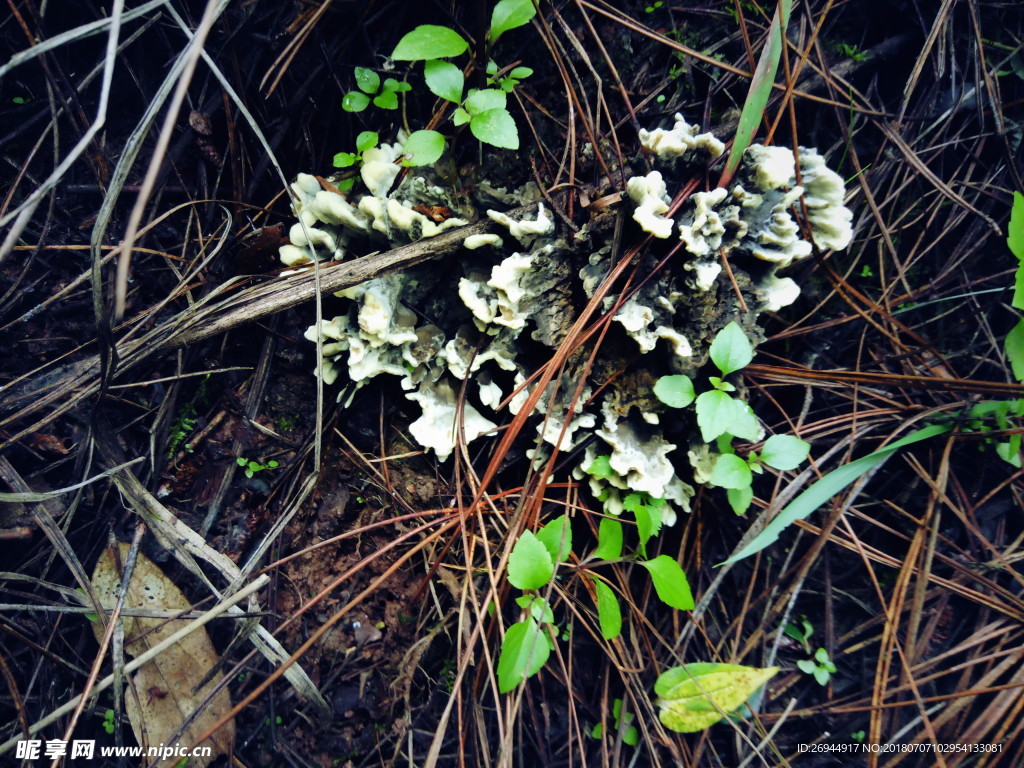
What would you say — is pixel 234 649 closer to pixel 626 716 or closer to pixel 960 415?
pixel 626 716

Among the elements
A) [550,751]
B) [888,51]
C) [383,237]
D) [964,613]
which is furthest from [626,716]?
[888,51]

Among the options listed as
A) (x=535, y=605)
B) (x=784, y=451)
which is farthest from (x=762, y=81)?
(x=535, y=605)

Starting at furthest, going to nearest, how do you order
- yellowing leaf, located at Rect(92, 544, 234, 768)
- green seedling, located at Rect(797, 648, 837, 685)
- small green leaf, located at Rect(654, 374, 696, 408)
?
green seedling, located at Rect(797, 648, 837, 685), yellowing leaf, located at Rect(92, 544, 234, 768), small green leaf, located at Rect(654, 374, 696, 408)

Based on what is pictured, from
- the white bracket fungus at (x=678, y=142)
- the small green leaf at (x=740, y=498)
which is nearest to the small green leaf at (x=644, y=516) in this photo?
the small green leaf at (x=740, y=498)

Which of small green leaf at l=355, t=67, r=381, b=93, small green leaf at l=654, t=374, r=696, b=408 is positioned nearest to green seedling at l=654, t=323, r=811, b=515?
small green leaf at l=654, t=374, r=696, b=408

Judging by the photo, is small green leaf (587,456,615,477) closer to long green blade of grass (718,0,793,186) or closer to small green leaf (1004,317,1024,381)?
long green blade of grass (718,0,793,186)
